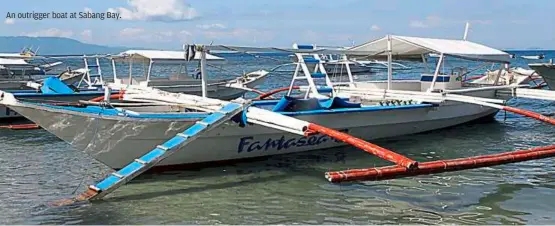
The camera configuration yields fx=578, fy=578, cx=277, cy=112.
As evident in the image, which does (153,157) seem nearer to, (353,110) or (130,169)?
(130,169)

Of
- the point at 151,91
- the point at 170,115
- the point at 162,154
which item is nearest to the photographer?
the point at 162,154

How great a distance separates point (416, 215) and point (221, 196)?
10.4ft

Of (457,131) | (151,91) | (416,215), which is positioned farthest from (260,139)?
(457,131)

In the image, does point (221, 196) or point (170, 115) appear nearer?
point (221, 196)

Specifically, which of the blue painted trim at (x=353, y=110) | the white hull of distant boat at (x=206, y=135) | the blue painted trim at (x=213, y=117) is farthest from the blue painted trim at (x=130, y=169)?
the blue painted trim at (x=353, y=110)

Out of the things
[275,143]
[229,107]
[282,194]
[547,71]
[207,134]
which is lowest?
[282,194]

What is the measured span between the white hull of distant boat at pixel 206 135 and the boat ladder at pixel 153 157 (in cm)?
65

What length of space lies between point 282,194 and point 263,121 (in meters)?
1.37

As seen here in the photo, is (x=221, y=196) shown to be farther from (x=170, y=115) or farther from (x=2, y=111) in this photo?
(x=2, y=111)

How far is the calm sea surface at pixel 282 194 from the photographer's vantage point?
27.7 ft

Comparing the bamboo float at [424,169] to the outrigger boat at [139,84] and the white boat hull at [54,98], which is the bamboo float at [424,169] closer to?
the outrigger boat at [139,84]

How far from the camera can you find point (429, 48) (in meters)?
14.8

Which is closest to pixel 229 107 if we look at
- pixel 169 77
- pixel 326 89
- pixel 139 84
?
pixel 326 89

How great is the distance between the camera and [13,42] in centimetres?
19238
